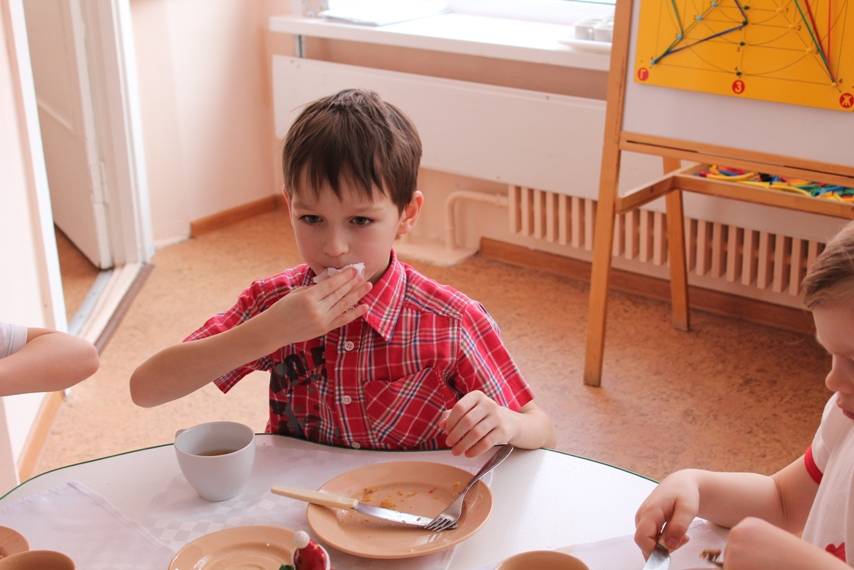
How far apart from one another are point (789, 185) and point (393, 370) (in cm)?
161

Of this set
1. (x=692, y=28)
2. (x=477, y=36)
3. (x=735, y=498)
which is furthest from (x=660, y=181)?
(x=735, y=498)

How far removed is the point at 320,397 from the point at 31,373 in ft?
1.24

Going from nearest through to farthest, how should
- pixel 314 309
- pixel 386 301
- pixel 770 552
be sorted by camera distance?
pixel 770 552 < pixel 314 309 < pixel 386 301

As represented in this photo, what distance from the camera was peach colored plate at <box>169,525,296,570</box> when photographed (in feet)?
3.27

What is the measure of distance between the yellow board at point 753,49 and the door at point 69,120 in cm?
181

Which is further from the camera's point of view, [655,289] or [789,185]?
[655,289]

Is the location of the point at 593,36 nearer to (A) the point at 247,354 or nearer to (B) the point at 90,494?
(A) the point at 247,354

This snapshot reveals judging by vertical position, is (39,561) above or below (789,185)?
above

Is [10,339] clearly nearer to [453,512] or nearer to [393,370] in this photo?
[393,370]

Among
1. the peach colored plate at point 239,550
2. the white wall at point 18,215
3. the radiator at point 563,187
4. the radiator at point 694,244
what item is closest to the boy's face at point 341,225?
the peach colored plate at point 239,550

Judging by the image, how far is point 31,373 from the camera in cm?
134

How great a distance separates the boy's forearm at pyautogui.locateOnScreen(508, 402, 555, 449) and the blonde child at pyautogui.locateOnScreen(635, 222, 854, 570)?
0.19 m

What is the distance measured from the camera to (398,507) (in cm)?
110

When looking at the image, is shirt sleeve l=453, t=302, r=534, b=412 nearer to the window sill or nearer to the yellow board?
the yellow board
